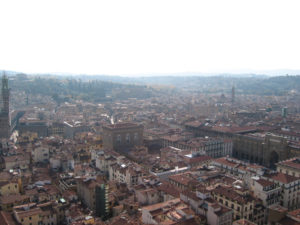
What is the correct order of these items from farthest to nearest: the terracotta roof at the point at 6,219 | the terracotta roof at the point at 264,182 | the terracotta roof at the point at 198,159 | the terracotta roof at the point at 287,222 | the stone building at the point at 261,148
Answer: the stone building at the point at 261,148, the terracotta roof at the point at 198,159, the terracotta roof at the point at 264,182, the terracotta roof at the point at 6,219, the terracotta roof at the point at 287,222

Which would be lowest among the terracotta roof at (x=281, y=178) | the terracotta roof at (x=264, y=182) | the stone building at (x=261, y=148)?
the stone building at (x=261, y=148)

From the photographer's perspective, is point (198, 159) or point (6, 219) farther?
point (198, 159)

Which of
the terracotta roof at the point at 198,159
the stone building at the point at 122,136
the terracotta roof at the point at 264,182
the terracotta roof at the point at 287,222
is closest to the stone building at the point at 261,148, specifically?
the terracotta roof at the point at 198,159

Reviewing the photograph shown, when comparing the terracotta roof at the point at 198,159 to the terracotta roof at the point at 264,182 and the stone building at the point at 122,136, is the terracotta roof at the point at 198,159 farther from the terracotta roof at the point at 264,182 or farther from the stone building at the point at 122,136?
the stone building at the point at 122,136

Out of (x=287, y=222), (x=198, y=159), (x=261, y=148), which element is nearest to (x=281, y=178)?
(x=287, y=222)

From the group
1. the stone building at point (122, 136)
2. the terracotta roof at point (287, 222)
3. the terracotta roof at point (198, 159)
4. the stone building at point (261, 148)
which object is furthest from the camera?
the stone building at point (122, 136)

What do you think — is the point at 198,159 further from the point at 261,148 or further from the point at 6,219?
the point at 6,219

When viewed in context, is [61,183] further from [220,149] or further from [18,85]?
[18,85]

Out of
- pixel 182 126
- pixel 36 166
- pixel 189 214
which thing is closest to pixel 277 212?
pixel 189 214
